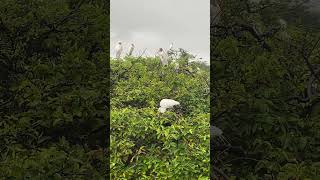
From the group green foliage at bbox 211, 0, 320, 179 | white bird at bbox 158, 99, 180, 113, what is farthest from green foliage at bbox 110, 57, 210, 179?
green foliage at bbox 211, 0, 320, 179

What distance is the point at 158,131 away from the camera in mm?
2936

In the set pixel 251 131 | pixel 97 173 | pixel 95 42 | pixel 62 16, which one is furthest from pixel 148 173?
pixel 62 16

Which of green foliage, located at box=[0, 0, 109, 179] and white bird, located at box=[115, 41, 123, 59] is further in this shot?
white bird, located at box=[115, 41, 123, 59]

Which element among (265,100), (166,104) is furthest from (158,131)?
(265,100)

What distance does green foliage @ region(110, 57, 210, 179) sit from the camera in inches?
113

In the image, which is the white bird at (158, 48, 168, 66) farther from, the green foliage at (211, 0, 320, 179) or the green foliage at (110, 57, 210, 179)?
the green foliage at (211, 0, 320, 179)

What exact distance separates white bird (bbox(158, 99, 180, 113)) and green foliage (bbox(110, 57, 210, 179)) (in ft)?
0.14

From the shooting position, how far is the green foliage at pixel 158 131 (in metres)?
2.87

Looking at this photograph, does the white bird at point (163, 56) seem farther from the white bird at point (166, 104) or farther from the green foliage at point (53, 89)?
the green foliage at point (53, 89)

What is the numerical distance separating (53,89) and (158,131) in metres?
0.63

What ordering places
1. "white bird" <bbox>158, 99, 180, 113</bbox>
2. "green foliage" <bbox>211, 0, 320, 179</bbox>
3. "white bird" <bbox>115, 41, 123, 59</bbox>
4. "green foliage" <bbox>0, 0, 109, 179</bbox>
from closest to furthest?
"green foliage" <bbox>0, 0, 109, 179</bbox>, "green foliage" <bbox>211, 0, 320, 179</bbox>, "white bird" <bbox>158, 99, 180, 113</bbox>, "white bird" <bbox>115, 41, 123, 59</bbox>

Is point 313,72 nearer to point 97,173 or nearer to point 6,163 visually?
point 97,173

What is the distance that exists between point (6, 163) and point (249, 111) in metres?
1.33

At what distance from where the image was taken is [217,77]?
3.13 m
